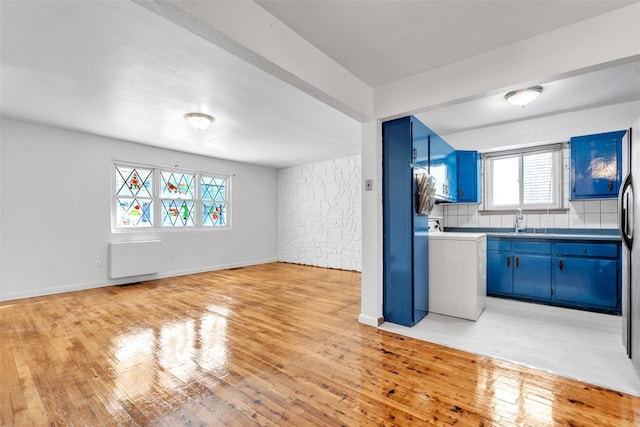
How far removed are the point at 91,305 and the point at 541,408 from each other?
186 inches

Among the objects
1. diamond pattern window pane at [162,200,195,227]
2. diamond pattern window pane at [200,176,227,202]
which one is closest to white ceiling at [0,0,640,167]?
diamond pattern window pane at [162,200,195,227]

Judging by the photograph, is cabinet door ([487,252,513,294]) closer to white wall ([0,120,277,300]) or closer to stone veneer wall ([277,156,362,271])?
stone veneer wall ([277,156,362,271])

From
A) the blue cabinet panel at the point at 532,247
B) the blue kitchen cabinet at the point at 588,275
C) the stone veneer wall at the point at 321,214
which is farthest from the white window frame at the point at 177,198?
the blue kitchen cabinet at the point at 588,275

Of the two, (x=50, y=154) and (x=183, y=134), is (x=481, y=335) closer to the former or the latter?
(x=183, y=134)

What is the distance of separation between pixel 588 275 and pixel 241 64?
14.5ft

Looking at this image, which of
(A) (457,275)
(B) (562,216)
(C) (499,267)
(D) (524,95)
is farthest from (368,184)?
(B) (562,216)

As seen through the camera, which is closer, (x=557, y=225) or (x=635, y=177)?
(x=635, y=177)

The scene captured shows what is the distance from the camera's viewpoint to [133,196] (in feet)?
17.1

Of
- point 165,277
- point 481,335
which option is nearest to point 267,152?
point 165,277

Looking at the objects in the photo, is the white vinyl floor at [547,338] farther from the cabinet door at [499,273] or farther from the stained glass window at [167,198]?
the stained glass window at [167,198]

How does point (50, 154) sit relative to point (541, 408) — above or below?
above

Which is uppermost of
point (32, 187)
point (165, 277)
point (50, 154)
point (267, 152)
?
point (267, 152)

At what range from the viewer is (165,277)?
554 cm

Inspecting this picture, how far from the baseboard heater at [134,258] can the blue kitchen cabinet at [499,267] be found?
554 centimetres
